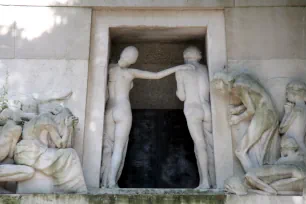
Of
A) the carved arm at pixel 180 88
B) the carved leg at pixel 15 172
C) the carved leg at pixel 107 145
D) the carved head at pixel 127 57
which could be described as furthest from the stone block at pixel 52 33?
the carved leg at pixel 15 172

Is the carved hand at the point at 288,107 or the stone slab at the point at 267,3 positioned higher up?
the stone slab at the point at 267,3

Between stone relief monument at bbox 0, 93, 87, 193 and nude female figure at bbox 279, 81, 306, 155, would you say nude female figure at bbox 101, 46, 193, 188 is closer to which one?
stone relief monument at bbox 0, 93, 87, 193

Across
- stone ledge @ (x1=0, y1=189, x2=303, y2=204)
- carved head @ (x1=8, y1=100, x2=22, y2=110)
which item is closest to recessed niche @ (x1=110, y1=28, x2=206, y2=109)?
carved head @ (x1=8, y1=100, x2=22, y2=110)

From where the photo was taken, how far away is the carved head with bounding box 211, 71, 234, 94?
28.0 ft

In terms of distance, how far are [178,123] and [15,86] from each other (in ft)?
8.37

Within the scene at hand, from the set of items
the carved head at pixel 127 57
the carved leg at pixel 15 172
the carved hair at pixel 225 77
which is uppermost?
the carved head at pixel 127 57

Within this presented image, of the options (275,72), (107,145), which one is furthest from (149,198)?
(275,72)

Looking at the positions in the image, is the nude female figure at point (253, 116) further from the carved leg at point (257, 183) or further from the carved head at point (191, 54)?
the carved head at point (191, 54)

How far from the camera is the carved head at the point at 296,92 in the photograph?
8.52m

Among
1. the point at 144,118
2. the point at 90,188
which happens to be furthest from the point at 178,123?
the point at 90,188

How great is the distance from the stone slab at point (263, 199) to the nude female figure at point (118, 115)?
1641 mm

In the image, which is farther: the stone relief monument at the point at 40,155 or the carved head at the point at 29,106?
the carved head at the point at 29,106

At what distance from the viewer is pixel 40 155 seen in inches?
311

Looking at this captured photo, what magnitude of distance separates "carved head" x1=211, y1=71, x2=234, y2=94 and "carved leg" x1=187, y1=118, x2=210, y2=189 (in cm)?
55
